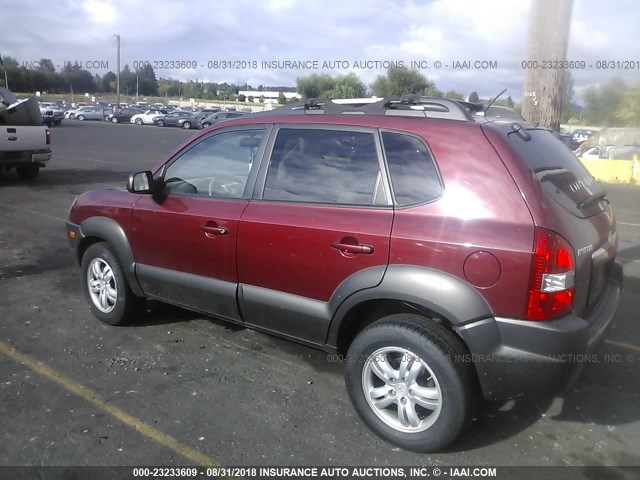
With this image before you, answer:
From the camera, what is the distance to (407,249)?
2.85m

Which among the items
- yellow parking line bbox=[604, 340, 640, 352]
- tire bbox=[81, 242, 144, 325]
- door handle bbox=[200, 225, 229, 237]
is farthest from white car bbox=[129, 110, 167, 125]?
yellow parking line bbox=[604, 340, 640, 352]

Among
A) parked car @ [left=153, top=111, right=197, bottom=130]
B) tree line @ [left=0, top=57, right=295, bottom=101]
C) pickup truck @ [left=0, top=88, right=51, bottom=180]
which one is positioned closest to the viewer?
pickup truck @ [left=0, top=88, right=51, bottom=180]

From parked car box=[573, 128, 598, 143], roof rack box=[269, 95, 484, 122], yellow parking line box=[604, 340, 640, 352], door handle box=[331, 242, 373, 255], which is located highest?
parked car box=[573, 128, 598, 143]

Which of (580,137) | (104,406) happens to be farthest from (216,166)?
(580,137)

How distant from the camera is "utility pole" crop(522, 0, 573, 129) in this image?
774cm

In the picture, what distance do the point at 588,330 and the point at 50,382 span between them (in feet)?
10.7

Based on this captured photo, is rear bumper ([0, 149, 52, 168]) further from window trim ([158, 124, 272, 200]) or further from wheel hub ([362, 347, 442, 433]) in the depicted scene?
wheel hub ([362, 347, 442, 433])

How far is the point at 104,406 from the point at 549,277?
264 centimetres

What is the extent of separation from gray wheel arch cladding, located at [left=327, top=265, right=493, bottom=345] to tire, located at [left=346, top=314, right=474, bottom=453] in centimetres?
15

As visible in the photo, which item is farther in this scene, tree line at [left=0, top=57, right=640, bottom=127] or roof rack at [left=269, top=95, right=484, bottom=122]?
tree line at [left=0, top=57, right=640, bottom=127]

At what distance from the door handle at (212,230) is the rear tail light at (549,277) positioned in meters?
1.91

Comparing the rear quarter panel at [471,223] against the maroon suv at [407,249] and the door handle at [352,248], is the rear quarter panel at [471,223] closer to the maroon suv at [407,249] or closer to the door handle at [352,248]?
the maroon suv at [407,249]

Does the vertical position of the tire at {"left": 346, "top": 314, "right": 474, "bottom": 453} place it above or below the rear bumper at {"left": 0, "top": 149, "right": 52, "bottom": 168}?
below

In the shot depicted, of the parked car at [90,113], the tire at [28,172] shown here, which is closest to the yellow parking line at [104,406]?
the tire at [28,172]
